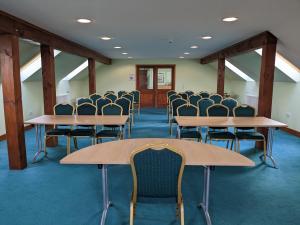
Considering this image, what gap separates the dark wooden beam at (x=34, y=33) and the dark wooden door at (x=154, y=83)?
519 centimetres

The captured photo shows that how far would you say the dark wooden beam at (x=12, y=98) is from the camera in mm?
3664

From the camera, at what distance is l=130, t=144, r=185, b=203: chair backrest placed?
1.88 meters

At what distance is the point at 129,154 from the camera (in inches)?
93.1

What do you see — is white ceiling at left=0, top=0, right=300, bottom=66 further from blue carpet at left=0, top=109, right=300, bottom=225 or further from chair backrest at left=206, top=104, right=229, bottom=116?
blue carpet at left=0, top=109, right=300, bottom=225

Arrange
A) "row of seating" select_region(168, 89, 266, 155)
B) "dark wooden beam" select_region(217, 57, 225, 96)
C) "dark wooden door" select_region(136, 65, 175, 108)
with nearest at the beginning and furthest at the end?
"row of seating" select_region(168, 89, 266, 155) < "dark wooden beam" select_region(217, 57, 225, 96) < "dark wooden door" select_region(136, 65, 175, 108)

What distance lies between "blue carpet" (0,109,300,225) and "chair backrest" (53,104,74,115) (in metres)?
0.94

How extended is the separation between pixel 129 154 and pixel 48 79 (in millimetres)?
3449

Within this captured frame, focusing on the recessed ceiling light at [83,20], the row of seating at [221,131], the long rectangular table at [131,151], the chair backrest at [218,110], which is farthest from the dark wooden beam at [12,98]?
the chair backrest at [218,110]

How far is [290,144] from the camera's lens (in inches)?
215

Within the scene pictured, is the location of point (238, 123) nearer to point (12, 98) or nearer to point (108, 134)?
point (108, 134)

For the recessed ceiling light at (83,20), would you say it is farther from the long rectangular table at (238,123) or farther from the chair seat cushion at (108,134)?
the long rectangular table at (238,123)

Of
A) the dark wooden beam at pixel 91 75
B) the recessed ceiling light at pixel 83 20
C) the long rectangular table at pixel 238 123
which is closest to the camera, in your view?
the recessed ceiling light at pixel 83 20

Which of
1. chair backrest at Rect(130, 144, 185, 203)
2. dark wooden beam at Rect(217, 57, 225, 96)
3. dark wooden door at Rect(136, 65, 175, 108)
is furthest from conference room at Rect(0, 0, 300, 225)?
dark wooden door at Rect(136, 65, 175, 108)

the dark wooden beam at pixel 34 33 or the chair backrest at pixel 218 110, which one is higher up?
the dark wooden beam at pixel 34 33
